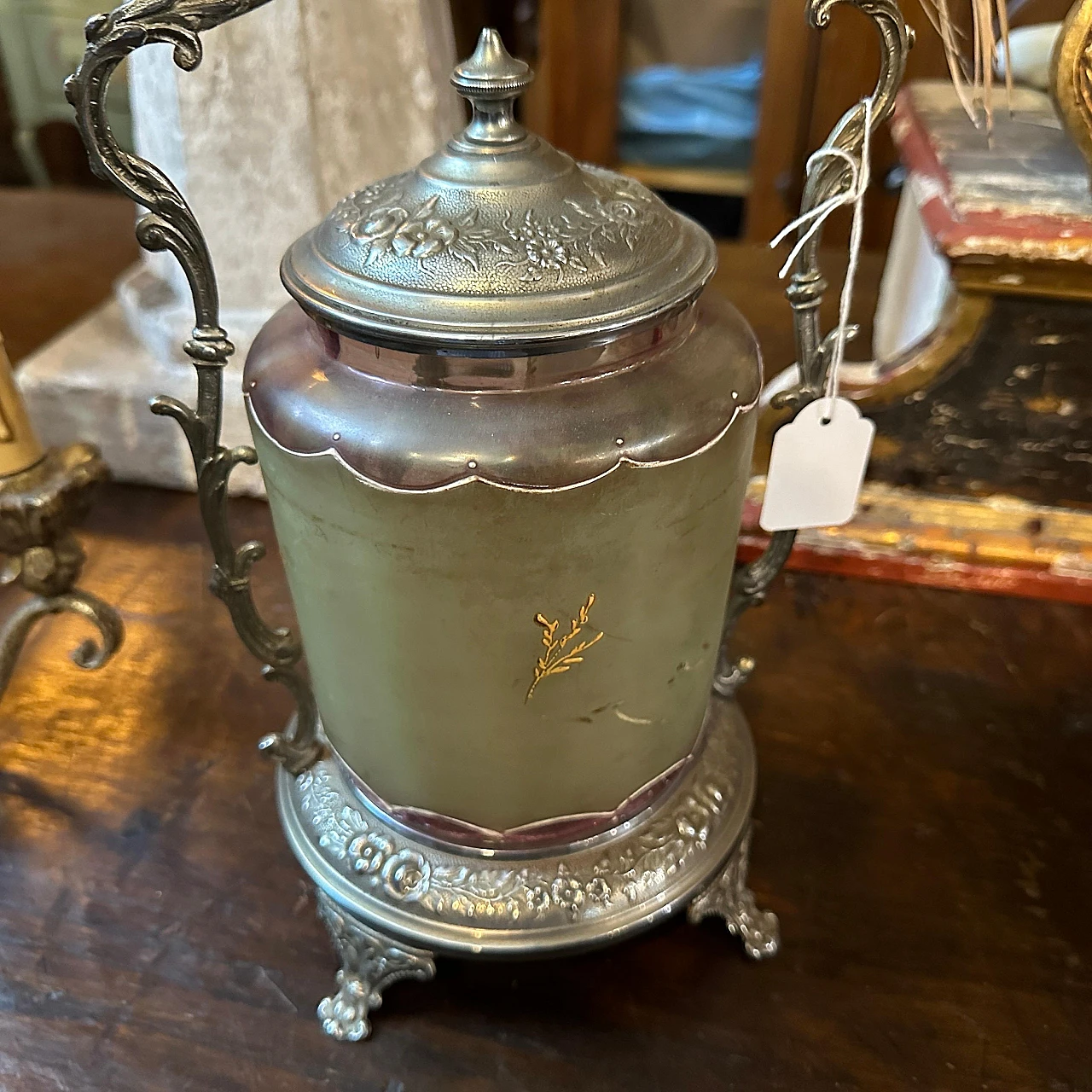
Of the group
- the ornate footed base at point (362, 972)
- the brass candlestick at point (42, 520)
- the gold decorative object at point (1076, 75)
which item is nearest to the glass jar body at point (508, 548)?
the ornate footed base at point (362, 972)

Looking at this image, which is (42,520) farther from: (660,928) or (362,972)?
(660,928)

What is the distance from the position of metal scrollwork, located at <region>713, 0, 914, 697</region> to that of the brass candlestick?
1.57ft

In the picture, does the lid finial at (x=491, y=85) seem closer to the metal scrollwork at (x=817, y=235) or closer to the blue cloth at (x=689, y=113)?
the metal scrollwork at (x=817, y=235)

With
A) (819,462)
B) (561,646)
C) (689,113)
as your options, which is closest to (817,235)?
(819,462)

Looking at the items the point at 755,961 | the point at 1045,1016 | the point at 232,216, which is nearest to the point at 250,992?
the point at 755,961

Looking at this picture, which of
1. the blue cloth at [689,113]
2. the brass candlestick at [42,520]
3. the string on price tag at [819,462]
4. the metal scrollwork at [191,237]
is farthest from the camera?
the blue cloth at [689,113]

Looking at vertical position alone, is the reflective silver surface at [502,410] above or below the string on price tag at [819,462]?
above

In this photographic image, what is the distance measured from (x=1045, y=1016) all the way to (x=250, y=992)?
0.51 meters

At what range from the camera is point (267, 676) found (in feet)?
2.07

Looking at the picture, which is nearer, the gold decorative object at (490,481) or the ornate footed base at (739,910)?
the gold decorative object at (490,481)

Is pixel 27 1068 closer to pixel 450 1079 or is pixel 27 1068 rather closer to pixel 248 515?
pixel 450 1079

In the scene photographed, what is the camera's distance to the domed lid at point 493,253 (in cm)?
45

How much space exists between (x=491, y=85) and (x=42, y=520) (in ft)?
1.49

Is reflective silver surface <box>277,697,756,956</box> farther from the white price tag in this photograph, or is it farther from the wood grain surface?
the white price tag
